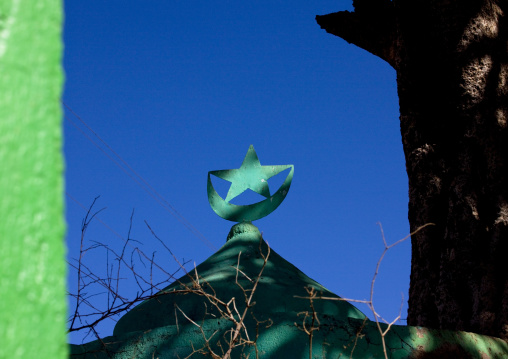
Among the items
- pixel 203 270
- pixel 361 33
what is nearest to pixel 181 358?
pixel 203 270

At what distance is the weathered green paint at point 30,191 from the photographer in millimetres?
461

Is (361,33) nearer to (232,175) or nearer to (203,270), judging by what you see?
(232,175)

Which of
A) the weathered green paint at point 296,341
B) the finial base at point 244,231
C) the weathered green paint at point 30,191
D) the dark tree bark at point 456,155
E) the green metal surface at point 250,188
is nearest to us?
the weathered green paint at point 30,191

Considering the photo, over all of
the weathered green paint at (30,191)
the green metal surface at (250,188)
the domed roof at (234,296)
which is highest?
the green metal surface at (250,188)

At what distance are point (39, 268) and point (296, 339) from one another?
2410mm

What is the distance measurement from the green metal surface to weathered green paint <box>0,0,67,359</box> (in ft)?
13.1

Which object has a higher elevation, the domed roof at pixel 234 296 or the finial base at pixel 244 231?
the finial base at pixel 244 231

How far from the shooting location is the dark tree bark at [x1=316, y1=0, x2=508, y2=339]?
3.35 meters

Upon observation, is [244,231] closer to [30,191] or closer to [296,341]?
[296,341]

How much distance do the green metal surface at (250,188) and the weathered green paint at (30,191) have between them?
3989 mm

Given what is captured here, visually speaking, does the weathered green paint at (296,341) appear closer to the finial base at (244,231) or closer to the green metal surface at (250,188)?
the finial base at (244,231)

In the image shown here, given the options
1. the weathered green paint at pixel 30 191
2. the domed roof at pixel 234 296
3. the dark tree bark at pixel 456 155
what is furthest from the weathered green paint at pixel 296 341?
the weathered green paint at pixel 30 191

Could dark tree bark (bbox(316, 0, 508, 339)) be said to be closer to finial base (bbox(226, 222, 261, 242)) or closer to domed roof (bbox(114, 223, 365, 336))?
domed roof (bbox(114, 223, 365, 336))

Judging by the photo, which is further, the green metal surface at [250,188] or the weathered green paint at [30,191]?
the green metal surface at [250,188]
